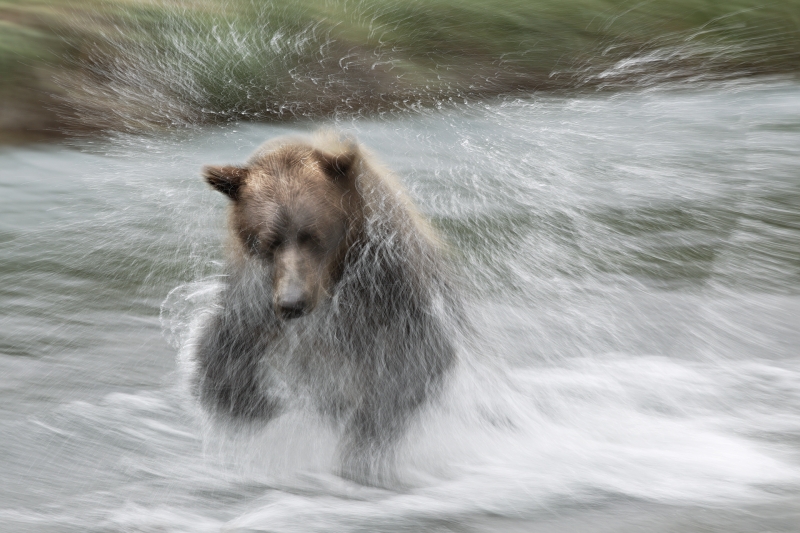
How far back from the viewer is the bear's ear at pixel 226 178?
11.7ft

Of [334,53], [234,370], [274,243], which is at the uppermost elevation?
[334,53]

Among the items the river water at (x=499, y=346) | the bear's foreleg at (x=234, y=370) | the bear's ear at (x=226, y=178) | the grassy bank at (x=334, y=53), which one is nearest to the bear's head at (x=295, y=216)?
the bear's ear at (x=226, y=178)

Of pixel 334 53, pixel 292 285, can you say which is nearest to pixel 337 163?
pixel 292 285

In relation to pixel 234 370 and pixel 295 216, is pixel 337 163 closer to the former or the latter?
pixel 295 216

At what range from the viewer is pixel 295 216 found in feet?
11.6

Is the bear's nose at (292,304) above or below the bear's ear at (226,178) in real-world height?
below

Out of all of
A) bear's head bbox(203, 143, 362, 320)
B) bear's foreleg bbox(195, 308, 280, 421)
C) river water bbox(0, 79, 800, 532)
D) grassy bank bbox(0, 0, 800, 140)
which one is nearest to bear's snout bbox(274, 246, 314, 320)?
bear's head bbox(203, 143, 362, 320)

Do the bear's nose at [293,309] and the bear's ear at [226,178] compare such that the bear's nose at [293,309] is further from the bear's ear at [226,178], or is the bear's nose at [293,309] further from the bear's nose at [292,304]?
the bear's ear at [226,178]

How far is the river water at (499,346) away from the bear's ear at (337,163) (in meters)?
0.74

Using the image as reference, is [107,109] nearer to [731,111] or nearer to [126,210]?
[126,210]

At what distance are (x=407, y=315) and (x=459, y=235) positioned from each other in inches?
102

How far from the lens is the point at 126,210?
757 cm

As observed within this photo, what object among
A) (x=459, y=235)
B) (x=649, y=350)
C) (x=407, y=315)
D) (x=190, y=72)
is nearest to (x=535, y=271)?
(x=459, y=235)

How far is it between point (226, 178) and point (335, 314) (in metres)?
0.69
